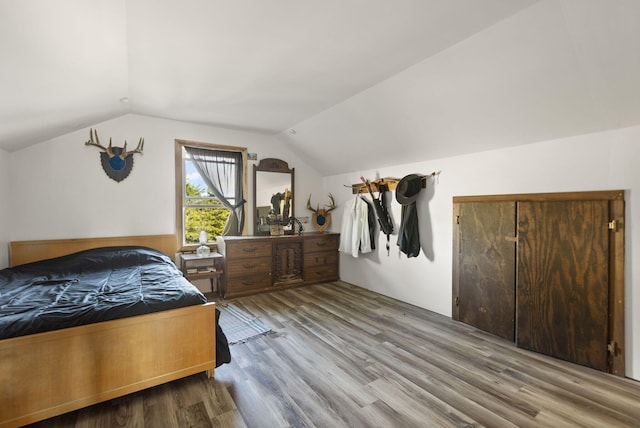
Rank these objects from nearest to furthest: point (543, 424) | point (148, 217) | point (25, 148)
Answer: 1. point (543, 424)
2. point (25, 148)
3. point (148, 217)

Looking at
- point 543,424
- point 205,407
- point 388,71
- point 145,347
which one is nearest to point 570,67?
point 388,71

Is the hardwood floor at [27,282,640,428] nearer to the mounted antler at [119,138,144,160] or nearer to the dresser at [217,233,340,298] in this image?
the dresser at [217,233,340,298]

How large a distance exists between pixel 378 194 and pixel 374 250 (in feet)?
2.84

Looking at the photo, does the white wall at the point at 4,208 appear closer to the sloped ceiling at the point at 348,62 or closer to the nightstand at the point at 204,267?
the sloped ceiling at the point at 348,62

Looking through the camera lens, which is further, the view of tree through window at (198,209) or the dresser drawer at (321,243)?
the dresser drawer at (321,243)

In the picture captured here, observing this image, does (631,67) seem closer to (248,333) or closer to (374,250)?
(374,250)

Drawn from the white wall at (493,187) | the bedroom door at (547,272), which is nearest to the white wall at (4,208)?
the white wall at (493,187)

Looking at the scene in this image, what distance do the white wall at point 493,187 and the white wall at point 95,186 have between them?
2.85m

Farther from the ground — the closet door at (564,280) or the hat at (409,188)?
the hat at (409,188)

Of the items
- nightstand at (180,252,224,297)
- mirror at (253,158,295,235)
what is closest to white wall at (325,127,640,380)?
mirror at (253,158,295,235)

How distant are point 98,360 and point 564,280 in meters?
3.57

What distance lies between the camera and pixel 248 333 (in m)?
2.91

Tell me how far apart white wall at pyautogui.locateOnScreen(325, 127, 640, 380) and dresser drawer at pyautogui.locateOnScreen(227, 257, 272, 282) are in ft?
4.70

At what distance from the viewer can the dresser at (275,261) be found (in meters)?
4.07
